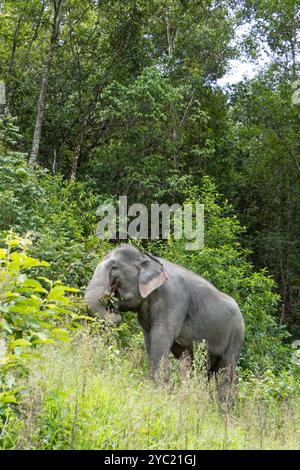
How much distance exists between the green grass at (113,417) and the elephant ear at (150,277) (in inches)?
54.7

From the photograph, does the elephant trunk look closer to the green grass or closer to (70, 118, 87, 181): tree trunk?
the green grass

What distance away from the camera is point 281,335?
1343 cm

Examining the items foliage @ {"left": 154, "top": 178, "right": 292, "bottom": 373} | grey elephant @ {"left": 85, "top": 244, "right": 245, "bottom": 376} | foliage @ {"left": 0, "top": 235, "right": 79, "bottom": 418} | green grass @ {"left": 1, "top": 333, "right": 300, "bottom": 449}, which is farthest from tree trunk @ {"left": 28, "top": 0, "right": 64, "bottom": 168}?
foliage @ {"left": 0, "top": 235, "right": 79, "bottom": 418}

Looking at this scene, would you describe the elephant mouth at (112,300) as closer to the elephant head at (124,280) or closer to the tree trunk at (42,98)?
the elephant head at (124,280)

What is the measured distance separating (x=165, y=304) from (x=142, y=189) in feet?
29.9

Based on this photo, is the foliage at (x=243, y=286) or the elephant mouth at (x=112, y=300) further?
the foliage at (x=243, y=286)

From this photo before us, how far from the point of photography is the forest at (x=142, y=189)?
4633 millimetres

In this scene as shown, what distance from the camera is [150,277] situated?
7.64 meters

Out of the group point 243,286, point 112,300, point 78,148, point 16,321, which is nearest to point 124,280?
point 112,300

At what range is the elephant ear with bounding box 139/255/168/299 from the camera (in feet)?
24.9

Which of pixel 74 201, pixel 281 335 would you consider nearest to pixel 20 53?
pixel 74 201

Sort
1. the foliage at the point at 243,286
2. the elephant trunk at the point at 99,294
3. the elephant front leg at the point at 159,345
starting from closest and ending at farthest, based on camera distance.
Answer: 1. the elephant front leg at the point at 159,345
2. the elephant trunk at the point at 99,294
3. the foliage at the point at 243,286

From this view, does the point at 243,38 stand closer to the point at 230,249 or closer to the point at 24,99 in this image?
the point at 24,99

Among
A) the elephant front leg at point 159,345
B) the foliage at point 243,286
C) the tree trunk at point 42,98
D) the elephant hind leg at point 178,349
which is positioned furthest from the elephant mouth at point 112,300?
the tree trunk at point 42,98
